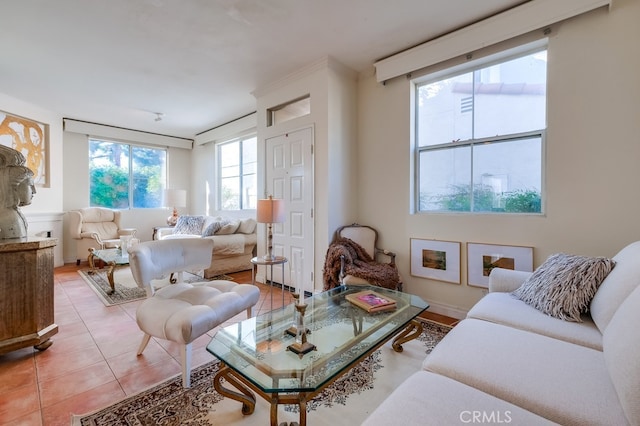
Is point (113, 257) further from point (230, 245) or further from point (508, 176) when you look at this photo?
point (508, 176)

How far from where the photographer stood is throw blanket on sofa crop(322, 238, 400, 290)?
2631mm

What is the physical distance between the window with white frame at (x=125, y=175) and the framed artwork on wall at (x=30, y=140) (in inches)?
34.9

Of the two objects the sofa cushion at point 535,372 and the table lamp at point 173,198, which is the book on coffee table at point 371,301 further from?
the table lamp at point 173,198

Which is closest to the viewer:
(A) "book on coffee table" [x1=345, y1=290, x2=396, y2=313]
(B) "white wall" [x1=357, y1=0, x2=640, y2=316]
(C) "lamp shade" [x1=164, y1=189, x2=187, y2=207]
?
(A) "book on coffee table" [x1=345, y1=290, x2=396, y2=313]

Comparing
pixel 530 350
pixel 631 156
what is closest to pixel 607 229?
pixel 631 156

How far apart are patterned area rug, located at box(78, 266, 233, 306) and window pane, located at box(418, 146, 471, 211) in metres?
2.99

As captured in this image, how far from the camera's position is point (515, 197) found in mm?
2492

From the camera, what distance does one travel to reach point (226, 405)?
151 cm

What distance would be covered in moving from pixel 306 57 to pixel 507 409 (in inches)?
127

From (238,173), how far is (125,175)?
8.37ft

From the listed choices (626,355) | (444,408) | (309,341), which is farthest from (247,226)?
(626,355)

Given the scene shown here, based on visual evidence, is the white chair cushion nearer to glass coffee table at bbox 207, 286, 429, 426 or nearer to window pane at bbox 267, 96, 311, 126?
glass coffee table at bbox 207, 286, 429, 426

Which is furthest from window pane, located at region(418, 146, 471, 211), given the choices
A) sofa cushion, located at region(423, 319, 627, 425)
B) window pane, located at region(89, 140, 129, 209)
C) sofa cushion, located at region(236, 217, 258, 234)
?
window pane, located at region(89, 140, 129, 209)

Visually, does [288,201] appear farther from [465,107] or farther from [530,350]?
[530,350]
